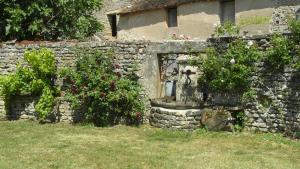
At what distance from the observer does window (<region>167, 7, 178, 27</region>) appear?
21547 millimetres

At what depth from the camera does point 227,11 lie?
19.6m

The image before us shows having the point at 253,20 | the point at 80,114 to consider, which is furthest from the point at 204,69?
the point at 253,20

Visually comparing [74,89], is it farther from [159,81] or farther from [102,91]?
[159,81]

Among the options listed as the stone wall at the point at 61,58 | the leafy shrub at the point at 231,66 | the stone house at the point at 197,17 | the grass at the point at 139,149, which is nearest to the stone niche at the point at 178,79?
the leafy shrub at the point at 231,66

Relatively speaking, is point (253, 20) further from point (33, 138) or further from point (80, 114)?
point (33, 138)

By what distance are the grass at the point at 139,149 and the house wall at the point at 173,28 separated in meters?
→ 9.32

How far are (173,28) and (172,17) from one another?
552 millimetres

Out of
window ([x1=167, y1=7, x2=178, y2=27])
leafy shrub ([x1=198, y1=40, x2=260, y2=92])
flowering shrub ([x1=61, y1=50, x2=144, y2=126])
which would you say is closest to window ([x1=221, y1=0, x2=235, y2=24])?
window ([x1=167, y1=7, x2=178, y2=27])

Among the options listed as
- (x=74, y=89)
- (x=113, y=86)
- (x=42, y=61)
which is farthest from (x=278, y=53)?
(x=42, y=61)

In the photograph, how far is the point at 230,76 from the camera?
35.5 feet

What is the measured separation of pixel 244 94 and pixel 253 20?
8.31 m

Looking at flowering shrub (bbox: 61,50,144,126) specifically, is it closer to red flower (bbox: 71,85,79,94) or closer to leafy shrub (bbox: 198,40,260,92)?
red flower (bbox: 71,85,79,94)

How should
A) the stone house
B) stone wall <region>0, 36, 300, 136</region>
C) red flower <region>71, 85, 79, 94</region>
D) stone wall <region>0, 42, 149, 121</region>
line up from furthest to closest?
the stone house < red flower <region>71, 85, 79, 94</region> < stone wall <region>0, 42, 149, 121</region> < stone wall <region>0, 36, 300, 136</region>

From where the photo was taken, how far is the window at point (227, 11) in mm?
19484
